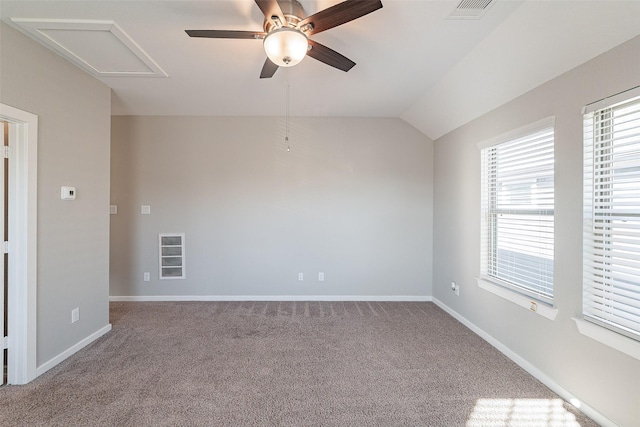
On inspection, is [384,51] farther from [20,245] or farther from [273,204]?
[20,245]

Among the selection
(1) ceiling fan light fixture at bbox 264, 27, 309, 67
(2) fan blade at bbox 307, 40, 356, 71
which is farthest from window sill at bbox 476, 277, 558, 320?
(1) ceiling fan light fixture at bbox 264, 27, 309, 67

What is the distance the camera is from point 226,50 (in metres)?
2.33

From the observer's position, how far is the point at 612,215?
1749 millimetres

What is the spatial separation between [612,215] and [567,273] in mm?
503

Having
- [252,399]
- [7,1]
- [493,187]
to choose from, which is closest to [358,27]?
[493,187]

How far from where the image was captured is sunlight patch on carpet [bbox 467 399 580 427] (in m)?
1.78

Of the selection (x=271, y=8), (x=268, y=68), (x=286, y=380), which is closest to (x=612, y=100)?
(x=271, y=8)

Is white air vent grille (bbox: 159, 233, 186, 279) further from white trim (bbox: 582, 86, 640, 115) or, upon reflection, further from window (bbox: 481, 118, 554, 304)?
white trim (bbox: 582, 86, 640, 115)

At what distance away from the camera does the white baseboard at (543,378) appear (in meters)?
1.76

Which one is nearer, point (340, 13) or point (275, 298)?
point (340, 13)

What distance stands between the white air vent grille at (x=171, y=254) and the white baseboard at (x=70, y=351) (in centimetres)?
105

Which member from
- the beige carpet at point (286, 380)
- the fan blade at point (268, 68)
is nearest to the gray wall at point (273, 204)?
the beige carpet at point (286, 380)

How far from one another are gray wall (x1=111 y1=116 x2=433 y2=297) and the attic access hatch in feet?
4.44

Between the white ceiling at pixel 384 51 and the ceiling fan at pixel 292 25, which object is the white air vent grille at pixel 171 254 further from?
the ceiling fan at pixel 292 25
